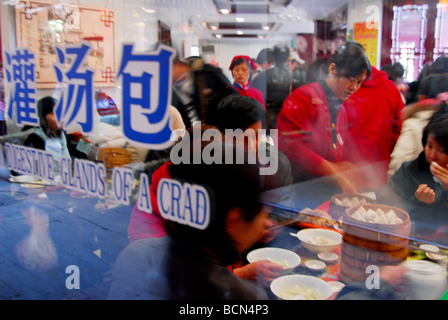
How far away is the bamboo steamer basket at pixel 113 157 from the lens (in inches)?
65.6

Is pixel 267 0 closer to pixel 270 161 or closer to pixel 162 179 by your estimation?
pixel 270 161

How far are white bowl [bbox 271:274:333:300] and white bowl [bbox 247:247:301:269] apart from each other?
0.08 m

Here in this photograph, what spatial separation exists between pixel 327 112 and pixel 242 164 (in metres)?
0.59

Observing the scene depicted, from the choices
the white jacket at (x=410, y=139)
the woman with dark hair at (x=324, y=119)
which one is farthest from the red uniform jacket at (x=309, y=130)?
the white jacket at (x=410, y=139)

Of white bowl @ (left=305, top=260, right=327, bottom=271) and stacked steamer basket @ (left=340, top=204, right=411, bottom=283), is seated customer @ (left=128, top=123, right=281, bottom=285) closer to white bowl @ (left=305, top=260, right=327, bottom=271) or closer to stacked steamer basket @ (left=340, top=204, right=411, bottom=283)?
white bowl @ (left=305, top=260, right=327, bottom=271)

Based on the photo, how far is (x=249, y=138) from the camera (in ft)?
5.06

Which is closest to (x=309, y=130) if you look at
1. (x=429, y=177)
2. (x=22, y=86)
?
(x=429, y=177)

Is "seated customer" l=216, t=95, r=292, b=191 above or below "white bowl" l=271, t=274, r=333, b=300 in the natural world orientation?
above

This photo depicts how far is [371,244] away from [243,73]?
0.79 m

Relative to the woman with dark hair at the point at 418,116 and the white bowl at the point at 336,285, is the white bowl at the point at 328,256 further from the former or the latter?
the woman with dark hair at the point at 418,116

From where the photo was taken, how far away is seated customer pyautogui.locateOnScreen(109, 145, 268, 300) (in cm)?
128

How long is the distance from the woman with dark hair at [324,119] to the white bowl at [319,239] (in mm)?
326

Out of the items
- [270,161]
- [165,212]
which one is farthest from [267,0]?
[165,212]

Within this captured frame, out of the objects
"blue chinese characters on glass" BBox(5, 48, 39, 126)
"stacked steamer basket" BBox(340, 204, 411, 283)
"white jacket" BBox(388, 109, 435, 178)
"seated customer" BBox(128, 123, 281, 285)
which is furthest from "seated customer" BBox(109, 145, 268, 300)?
"blue chinese characters on glass" BBox(5, 48, 39, 126)
